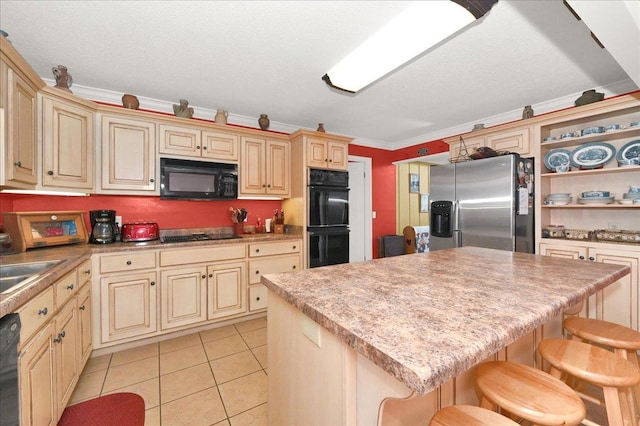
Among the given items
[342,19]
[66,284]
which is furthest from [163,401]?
[342,19]

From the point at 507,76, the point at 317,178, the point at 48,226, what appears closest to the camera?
the point at 48,226

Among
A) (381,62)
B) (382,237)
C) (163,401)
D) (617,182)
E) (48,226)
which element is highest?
(381,62)

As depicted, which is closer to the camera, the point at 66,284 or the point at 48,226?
the point at 66,284

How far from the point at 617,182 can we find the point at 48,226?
5.20 metres

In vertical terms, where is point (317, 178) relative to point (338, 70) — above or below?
below

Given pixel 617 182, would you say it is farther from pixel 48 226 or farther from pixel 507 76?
pixel 48 226

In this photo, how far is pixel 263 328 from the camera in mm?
2857

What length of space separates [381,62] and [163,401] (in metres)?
2.80

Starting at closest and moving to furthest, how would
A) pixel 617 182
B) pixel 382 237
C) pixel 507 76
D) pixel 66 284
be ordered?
pixel 66 284 < pixel 507 76 < pixel 617 182 < pixel 382 237

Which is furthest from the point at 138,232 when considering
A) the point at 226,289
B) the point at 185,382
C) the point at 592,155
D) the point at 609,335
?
the point at 592,155

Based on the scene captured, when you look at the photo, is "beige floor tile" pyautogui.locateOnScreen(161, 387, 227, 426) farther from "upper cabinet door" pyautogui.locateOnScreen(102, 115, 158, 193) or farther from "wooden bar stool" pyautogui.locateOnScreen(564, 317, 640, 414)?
"wooden bar stool" pyautogui.locateOnScreen(564, 317, 640, 414)

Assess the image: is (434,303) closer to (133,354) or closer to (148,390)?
(148,390)

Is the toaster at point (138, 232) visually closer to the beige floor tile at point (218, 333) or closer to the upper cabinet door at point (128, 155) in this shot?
the upper cabinet door at point (128, 155)

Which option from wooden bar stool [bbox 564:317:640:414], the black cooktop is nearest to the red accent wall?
the black cooktop
